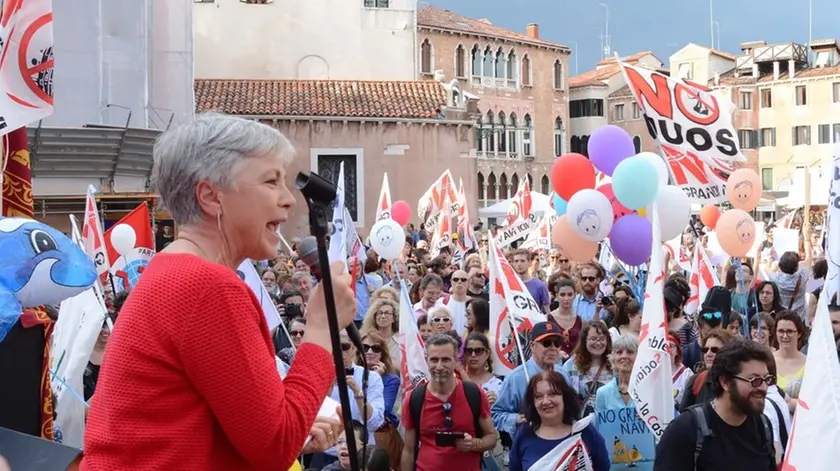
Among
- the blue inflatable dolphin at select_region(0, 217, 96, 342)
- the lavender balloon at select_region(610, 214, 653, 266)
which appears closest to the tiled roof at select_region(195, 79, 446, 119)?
the lavender balloon at select_region(610, 214, 653, 266)

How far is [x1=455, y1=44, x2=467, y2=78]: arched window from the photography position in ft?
178

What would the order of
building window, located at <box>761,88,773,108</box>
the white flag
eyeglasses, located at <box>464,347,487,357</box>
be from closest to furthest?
the white flag < eyeglasses, located at <box>464,347,487,357</box> < building window, located at <box>761,88,773,108</box>

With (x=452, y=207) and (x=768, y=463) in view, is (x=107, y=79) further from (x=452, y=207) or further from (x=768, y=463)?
(x=768, y=463)

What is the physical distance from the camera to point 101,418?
256 cm

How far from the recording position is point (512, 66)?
57.8m

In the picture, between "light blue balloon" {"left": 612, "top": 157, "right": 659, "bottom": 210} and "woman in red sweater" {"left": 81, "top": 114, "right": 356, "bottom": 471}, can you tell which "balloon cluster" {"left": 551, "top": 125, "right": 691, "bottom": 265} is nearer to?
"light blue balloon" {"left": 612, "top": 157, "right": 659, "bottom": 210}

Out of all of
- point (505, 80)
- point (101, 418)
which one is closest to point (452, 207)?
point (101, 418)

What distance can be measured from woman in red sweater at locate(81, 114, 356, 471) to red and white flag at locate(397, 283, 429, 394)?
17.2 feet

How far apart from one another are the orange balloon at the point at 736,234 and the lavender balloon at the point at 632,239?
2.27 m

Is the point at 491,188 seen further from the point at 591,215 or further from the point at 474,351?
the point at 474,351

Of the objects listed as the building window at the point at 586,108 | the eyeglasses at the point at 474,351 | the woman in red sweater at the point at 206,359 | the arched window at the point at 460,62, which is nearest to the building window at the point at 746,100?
the building window at the point at 586,108

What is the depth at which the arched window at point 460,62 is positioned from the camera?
178 feet

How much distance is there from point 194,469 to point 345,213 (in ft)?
33.9

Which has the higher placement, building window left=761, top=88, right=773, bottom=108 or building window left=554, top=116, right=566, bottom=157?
building window left=761, top=88, right=773, bottom=108
